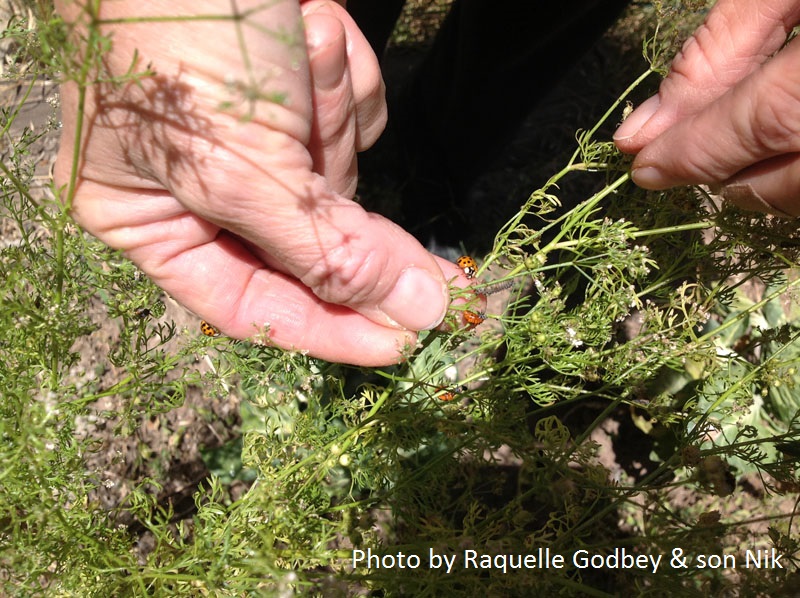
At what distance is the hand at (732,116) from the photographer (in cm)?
108

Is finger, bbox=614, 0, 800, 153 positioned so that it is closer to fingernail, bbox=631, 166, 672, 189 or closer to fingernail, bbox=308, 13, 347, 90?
fingernail, bbox=631, 166, 672, 189

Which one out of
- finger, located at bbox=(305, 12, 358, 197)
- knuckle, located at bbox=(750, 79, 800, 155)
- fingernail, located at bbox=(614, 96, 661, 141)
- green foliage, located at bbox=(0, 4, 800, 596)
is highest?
knuckle, located at bbox=(750, 79, 800, 155)

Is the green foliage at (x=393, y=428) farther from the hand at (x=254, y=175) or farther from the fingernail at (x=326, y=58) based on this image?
the fingernail at (x=326, y=58)

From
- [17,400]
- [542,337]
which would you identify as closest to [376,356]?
[542,337]

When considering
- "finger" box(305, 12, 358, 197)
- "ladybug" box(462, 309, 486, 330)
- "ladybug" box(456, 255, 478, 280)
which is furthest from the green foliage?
"finger" box(305, 12, 358, 197)

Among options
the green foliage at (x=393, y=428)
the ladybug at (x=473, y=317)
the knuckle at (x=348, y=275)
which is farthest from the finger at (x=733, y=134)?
the knuckle at (x=348, y=275)

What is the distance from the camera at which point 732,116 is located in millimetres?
1148

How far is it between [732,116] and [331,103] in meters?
0.81

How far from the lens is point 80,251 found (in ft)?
5.19

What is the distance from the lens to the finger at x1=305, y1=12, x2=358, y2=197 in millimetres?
1187

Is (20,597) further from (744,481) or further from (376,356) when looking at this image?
(744,481)

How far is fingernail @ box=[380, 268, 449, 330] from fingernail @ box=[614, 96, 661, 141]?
0.55m

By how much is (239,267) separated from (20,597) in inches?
35.3

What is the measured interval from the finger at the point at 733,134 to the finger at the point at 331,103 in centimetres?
68
